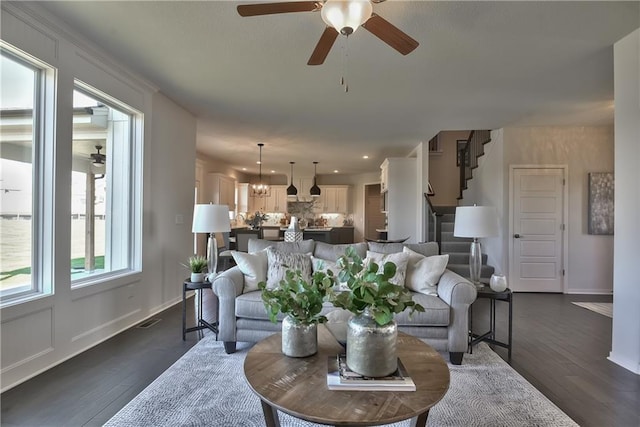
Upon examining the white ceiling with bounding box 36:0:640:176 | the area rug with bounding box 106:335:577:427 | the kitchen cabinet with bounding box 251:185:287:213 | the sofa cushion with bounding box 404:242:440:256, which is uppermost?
the white ceiling with bounding box 36:0:640:176

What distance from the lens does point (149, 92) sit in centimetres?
370

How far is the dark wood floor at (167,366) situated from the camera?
193 cm

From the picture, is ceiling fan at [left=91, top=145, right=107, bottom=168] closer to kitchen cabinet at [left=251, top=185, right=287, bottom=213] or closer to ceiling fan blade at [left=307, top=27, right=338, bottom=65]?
ceiling fan blade at [left=307, top=27, right=338, bottom=65]

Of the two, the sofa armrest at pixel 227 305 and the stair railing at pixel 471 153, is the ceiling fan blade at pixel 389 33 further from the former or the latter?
the stair railing at pixel 471 153

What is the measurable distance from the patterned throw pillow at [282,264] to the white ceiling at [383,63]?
188 cm

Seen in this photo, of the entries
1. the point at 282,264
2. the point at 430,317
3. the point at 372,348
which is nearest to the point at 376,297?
the point at 372,348

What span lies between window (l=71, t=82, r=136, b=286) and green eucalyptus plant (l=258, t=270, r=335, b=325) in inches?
90.5

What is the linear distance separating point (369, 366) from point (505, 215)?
4835 mm

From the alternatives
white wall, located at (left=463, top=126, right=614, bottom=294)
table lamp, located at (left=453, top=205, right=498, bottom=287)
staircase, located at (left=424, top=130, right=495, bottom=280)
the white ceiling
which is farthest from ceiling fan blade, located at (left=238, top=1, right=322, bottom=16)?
white wall, located at (left=463, top=126, right=614, bottom=294)

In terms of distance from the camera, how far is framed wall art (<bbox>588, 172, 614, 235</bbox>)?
5.00 meters

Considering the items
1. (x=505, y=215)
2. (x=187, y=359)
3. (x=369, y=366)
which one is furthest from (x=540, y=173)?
(x=187, y=359)

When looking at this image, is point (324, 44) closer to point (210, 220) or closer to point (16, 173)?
point (210, 220)

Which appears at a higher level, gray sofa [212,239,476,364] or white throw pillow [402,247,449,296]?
white throw pillow [402,247,449,296]

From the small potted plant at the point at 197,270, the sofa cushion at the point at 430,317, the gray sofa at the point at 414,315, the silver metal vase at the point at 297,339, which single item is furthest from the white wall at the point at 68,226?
the sofa cushion at the point at 430,317
